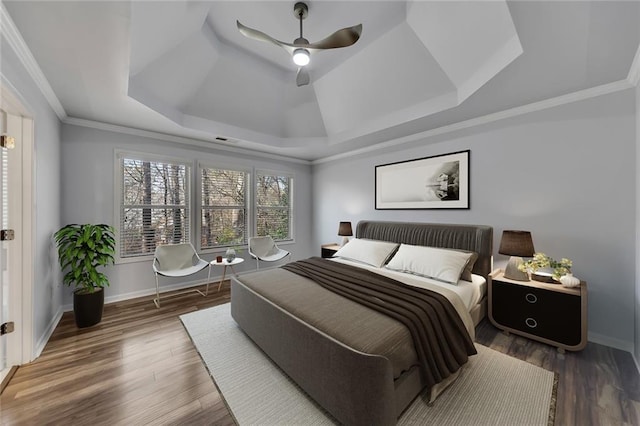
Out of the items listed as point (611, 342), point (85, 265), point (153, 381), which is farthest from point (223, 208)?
point (611, 342)

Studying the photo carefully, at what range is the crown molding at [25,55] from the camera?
5.31 ft

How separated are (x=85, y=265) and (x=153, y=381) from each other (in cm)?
178

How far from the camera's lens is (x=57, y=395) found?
180 cm

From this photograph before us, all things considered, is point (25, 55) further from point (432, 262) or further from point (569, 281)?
point (569, 281)

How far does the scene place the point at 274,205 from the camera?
534 cm

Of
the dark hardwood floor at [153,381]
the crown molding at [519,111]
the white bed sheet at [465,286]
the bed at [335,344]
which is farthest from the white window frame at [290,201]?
the white bed sheet at [465,286]

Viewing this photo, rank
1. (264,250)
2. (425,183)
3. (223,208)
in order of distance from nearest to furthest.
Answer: (425,183)
(223,208)
(264,250)

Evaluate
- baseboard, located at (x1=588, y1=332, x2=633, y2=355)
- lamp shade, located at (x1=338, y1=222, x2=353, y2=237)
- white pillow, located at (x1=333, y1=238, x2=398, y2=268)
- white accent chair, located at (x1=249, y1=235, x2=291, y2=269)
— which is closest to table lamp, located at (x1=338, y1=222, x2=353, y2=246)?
lamp shade, located at (x1=338, y1=222, x2=353, y2=237)

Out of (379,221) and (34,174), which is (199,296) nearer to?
(34,174)

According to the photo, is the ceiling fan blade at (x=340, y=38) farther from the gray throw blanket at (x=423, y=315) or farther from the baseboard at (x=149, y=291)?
Answer: the baseboard at (x=149, y=291)

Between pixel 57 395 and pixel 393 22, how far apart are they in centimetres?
428

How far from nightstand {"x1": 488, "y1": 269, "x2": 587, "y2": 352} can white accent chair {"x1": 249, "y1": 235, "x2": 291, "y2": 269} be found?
321 centimetres

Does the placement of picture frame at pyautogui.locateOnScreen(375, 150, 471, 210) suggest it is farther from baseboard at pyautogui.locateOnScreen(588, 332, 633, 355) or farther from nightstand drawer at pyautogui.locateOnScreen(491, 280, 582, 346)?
baseboard at pyautogui.locateOnScreen(588, 332, 633, 355)

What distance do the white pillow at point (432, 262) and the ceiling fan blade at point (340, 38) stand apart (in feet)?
7.69
